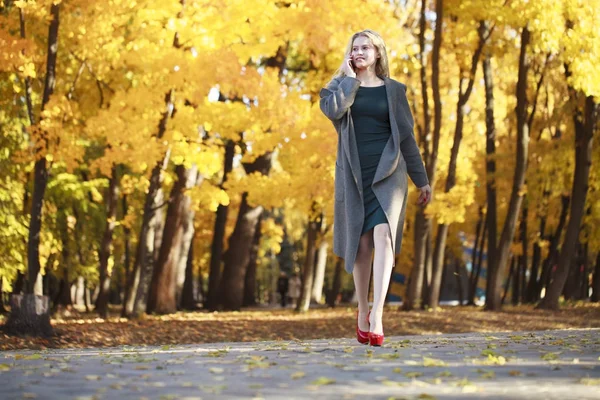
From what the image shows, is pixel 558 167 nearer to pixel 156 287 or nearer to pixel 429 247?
pixel 429 247

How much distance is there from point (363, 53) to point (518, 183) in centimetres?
1482

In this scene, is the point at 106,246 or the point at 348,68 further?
the point at 106,246

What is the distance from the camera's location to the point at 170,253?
2473 cm

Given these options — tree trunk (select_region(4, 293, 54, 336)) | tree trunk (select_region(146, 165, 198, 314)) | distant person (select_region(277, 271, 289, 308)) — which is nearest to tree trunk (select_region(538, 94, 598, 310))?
tree trunk (select_region(146, 165, 198, 314))

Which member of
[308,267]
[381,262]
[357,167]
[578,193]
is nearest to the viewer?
[381,262]

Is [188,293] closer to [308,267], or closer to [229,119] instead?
[308,267]

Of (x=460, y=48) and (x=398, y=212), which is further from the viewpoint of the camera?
(x=460, y=48)

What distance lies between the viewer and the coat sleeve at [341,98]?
777 cm

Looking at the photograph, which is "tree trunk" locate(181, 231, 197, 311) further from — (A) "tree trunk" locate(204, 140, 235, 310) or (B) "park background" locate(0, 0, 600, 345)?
(B) "park background" locate(0, 0, 600, 345)

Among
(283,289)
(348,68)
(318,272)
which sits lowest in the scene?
(283,289)

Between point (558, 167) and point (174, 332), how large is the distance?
1311 centimetres

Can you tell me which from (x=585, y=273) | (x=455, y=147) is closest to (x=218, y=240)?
(x=455, y=147)

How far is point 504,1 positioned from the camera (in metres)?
18.5

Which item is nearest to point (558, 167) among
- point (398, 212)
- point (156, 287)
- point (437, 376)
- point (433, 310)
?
point (433, 310)
